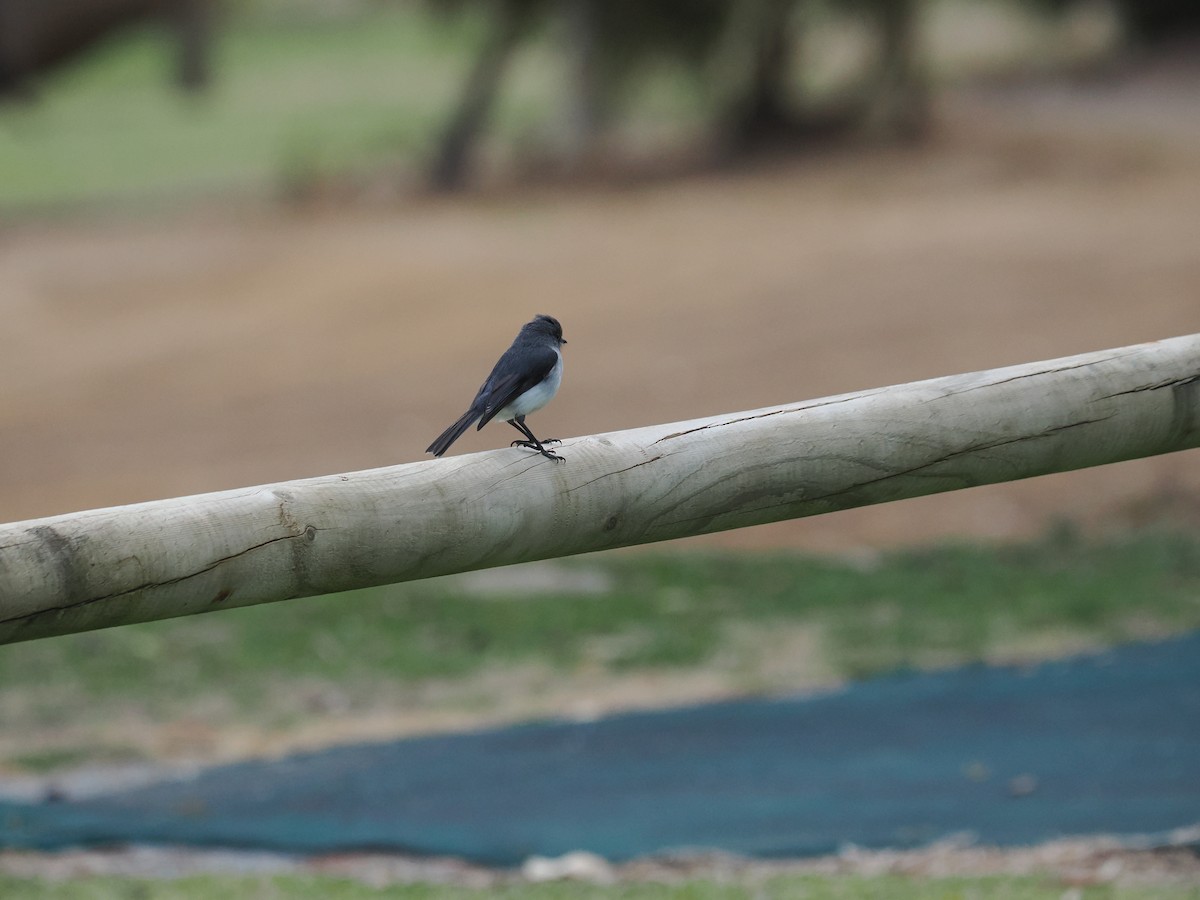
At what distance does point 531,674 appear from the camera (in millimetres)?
7168

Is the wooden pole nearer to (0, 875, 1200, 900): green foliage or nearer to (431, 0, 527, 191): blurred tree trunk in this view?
(0, 875, 1200, 900): green foliage

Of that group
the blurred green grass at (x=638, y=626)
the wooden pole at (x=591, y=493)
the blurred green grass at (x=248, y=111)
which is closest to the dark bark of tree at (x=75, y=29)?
the blurred green grass at (x=248, y=111)

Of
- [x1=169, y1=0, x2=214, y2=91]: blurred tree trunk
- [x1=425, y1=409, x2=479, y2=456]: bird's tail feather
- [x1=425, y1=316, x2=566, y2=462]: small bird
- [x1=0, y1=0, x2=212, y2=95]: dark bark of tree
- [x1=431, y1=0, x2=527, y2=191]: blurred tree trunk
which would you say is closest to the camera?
[x1=425, y1=409, x2=479, y2=456]: bird's tail feather

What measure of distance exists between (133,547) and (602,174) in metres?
18.3

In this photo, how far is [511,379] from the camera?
338 centimetres

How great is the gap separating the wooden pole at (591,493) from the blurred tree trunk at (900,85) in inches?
652

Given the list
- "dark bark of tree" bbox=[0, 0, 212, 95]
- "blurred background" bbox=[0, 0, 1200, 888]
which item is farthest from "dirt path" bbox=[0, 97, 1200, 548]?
"dark bark of tree" bbox=[0, 0, 212, 95]

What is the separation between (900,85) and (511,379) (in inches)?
683

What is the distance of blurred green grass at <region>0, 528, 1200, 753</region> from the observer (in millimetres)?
7133

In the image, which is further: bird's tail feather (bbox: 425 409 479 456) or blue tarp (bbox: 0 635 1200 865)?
blue tarp (bbox: 0 635 1200 865)

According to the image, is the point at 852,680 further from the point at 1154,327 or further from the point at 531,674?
the point at 1154,327

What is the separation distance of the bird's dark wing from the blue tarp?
91.8 inches

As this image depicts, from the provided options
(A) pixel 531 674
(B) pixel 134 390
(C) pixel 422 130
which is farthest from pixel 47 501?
(C) pixel 422 130

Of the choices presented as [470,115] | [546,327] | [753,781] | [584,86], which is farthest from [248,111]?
[546,327]
